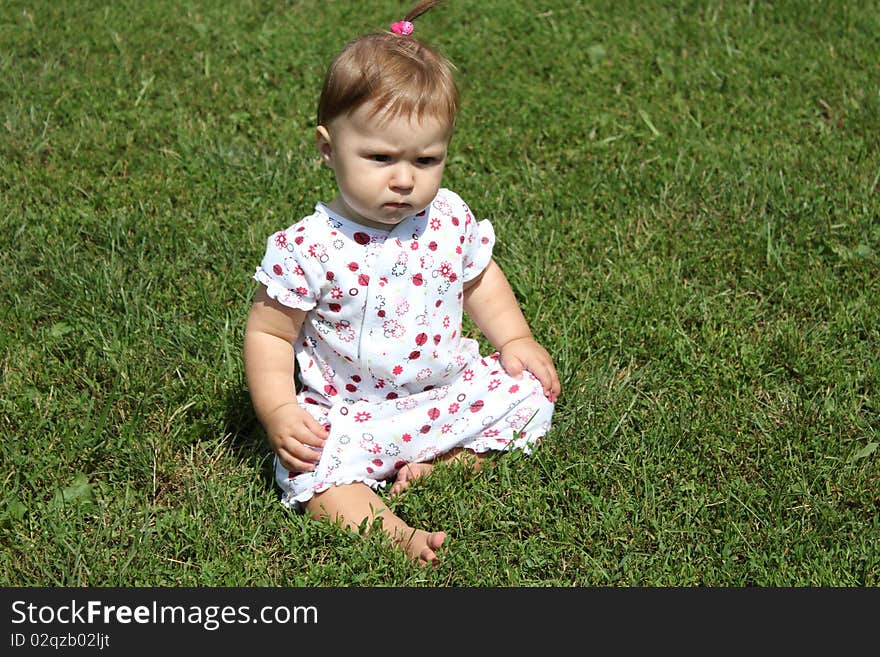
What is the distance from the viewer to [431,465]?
3568 mm

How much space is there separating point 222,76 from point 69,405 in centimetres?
254

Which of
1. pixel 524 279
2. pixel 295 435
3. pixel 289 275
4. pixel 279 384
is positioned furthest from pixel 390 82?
pixel 524 279

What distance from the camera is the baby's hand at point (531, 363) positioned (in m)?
3.68

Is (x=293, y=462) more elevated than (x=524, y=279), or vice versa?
(x=293, y=462)

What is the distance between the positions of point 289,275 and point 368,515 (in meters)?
0.74

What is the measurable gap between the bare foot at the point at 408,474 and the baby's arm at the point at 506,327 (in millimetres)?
427

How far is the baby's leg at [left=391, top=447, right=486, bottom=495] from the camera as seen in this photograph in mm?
3480

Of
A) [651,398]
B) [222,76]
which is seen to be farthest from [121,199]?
[651,398]

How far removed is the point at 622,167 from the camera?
509cm

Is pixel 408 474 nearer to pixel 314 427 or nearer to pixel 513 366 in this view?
pixel 314 427

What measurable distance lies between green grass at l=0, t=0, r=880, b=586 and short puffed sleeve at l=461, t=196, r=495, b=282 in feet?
1.95

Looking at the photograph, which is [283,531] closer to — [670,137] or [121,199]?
[121,199]

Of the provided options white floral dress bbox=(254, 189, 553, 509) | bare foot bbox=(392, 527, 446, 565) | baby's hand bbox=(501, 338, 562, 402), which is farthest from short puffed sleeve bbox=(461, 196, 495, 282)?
bare foot bbox=(392, 527, 446, 565)

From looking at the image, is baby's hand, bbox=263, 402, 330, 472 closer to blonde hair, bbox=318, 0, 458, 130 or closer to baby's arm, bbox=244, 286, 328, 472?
baby's arm, bbox=244, 286, 328, 472
